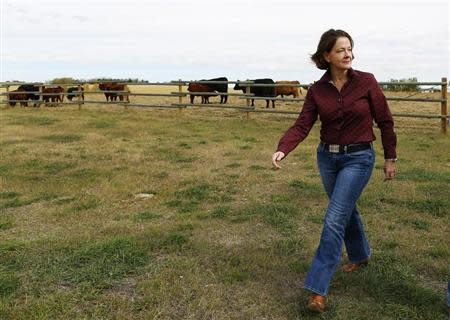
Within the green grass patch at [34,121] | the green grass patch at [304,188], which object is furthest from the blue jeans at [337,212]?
the green grass patch at [34,121]

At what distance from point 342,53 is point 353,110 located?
1.25ft

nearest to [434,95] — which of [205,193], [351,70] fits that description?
[205,193]

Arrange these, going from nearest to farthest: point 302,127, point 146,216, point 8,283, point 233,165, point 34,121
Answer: point 302,127 → point 8,283 → point 146,216 → point 233,165 → point 34,121

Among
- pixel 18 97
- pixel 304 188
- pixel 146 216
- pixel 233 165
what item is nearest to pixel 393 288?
pixel 146 216

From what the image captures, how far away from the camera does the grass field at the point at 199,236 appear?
335cm

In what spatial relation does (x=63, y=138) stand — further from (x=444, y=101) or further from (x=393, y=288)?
(x=393, y=288)

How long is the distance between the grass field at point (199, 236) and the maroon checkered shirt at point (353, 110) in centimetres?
108

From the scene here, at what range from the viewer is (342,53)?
10.4 ft

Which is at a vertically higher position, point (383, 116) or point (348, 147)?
point (383, 116)

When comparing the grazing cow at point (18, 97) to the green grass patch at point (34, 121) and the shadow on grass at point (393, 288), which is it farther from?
the shadow on grass at point (393, 288)

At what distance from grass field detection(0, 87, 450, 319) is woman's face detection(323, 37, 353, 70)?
162 cm

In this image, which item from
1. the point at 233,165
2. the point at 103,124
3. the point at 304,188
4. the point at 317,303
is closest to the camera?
the point at 317,303

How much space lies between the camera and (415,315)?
315cm

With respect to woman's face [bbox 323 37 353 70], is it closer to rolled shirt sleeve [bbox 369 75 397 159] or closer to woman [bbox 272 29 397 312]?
woman [bbox 272 29 397 312]
